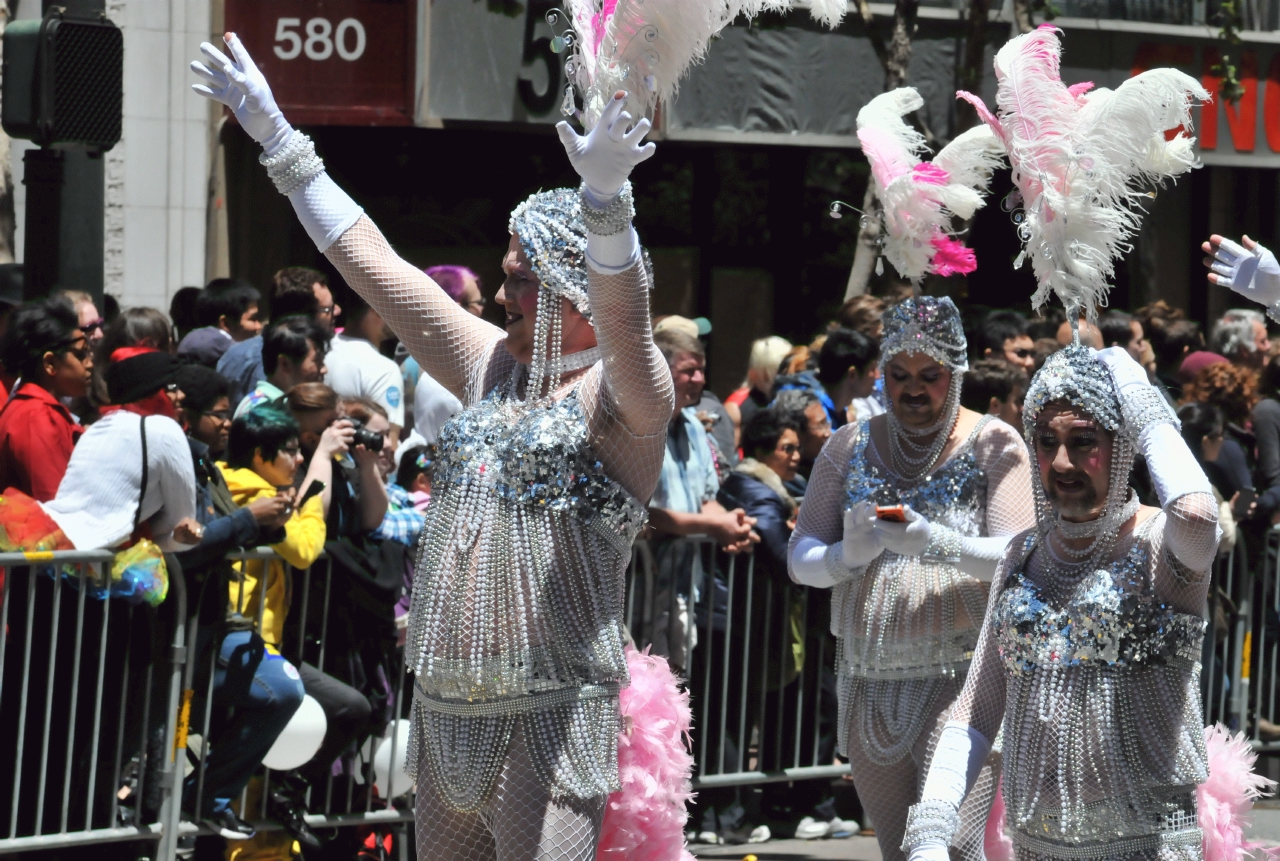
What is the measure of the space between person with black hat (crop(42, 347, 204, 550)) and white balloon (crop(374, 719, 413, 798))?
3.78ft

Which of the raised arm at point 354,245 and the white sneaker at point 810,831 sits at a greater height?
the raised arm at point 354,245

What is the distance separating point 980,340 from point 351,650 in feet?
12.9

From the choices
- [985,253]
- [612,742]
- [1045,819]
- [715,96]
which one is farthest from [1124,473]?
[985,253]

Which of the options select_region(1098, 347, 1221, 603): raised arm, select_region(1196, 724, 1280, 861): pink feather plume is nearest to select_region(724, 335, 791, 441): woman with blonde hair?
select_region(1196, 724, 1280, 861): pink feather plume

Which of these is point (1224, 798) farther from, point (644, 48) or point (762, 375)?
point (762, 375)

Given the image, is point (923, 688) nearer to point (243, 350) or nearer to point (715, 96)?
point (243, 350)

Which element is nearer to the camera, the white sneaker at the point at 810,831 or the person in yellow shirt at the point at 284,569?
the person in yellow shirt at the point at 284,569

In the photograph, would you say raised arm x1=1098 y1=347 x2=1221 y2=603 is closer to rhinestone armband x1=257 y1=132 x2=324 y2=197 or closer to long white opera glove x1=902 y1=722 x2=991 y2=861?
long white opera glove x1=902 y1=722 x2=991 y2=861

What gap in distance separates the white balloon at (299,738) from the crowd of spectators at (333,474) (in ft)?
0.19

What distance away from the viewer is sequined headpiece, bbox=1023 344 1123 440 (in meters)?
3.82

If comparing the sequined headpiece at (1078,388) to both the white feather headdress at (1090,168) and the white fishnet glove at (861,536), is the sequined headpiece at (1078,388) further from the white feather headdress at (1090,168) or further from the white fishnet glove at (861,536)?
the white fishnet glove at (861,536)

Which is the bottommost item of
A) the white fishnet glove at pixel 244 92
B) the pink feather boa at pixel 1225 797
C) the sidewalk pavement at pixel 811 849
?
the sidewalk pavement at pixel 811 849

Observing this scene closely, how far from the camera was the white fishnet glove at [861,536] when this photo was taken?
493 cm

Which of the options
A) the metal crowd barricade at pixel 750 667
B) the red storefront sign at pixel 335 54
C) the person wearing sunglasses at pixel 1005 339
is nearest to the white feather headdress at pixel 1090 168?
the metal crowd barricade at pixel 750 667
